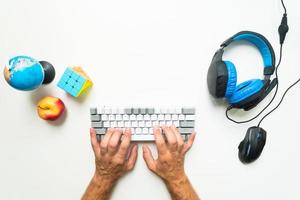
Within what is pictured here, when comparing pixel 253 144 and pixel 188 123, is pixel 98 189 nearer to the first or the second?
pixel 188 123

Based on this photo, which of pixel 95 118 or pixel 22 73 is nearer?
pixel 22 73

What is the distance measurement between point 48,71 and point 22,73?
87mm

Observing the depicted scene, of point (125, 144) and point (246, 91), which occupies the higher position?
point (246, 91)

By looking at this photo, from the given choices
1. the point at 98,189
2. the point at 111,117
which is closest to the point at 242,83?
the point at 111,117

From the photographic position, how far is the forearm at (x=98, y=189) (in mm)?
759

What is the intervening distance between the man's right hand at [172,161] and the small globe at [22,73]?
0.35m

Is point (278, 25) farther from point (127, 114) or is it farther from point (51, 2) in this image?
point (51, 2)

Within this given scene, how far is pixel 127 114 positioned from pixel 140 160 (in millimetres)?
146

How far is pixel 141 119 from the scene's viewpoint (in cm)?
74

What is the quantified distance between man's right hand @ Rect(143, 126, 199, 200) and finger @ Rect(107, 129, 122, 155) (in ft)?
0.27

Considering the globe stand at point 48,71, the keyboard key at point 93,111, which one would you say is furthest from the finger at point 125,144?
the globe stand at point 48,71

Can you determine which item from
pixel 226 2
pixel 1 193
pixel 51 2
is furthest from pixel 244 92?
pixel 1 193

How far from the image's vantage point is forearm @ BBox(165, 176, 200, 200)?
747mm

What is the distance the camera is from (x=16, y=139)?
0.79m
